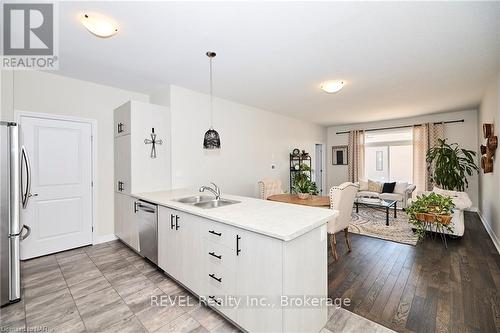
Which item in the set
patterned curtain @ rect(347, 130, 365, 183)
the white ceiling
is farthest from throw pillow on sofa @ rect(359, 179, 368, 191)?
the white ceiling

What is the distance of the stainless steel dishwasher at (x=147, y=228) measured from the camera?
8.38 feet

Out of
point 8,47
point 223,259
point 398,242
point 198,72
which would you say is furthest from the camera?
point 398,242

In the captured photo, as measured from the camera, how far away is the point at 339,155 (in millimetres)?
7672

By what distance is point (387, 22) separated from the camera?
198 cm

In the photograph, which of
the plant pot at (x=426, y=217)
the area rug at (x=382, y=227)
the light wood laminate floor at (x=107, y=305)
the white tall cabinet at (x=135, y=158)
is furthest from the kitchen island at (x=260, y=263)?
the area rug at (x=382, y=227)

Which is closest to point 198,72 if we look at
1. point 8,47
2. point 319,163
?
point 8,47

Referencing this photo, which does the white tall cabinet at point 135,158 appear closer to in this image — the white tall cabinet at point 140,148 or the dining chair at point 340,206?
the white tall cabinet at point 140,148

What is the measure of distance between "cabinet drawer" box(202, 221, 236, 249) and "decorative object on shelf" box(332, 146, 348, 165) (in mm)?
6774

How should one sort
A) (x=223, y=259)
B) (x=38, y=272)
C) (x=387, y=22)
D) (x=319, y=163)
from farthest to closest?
(x=319, y=163)
(x=38, y=272)
(x=387, y=22)
(x=223, y=259)

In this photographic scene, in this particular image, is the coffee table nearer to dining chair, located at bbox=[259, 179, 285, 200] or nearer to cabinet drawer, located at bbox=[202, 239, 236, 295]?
dining chair, located at bbox=[259, 179, 285, 200]

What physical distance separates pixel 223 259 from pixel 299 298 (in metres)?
0.61

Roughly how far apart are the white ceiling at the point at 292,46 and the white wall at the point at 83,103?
23cm

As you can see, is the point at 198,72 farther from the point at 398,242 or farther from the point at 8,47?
the point at 398,242

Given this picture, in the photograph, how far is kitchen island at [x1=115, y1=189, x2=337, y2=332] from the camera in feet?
4.57
